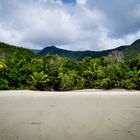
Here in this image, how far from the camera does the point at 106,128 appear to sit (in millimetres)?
6320

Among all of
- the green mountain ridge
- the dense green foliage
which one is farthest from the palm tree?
the green mountain ridge

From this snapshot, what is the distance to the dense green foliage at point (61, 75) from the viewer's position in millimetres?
32656

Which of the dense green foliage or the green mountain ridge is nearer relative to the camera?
the dense green foliage

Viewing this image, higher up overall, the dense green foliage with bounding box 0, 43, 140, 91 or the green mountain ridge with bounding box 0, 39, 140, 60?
the green mountain ridge with bounding box 0, 39, 140, 60

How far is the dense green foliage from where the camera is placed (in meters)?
32.7

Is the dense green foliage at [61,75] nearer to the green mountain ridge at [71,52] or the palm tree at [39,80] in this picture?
the palm tree at [39,80]

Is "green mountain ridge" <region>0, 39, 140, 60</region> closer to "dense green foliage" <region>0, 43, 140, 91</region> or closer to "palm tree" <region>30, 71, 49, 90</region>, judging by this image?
"dense green foliage" <region>0, 43, 140, 91</region>

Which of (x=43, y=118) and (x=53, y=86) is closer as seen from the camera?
(x=43, y=118)

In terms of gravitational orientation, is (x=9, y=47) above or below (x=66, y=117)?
above

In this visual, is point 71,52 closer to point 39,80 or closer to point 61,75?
point 61,75

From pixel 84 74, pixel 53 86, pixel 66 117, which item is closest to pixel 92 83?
pixel 84 74

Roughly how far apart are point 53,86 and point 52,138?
95.2ft

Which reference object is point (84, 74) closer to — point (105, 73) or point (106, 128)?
point (105, 73)

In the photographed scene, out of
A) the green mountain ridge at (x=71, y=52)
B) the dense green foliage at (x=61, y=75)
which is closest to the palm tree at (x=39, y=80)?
the dense green foliage at (x=61, y=75)
